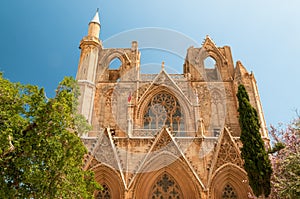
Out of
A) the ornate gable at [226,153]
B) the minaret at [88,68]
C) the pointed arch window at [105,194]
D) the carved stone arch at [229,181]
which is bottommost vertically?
the pointed arch window at [105,194]

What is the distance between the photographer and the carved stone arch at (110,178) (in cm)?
1454

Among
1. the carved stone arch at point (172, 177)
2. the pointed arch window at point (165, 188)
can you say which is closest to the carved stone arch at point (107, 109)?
the carved stone arch at point (172, 177)

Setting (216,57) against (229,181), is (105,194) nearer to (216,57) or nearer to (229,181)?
(229,181)

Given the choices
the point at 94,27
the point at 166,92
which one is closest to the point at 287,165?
the point at 166,92

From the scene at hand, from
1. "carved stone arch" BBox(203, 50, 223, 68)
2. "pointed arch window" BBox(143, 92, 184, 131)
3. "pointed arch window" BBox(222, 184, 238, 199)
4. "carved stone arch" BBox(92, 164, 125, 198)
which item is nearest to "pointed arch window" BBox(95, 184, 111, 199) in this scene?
"carved stone arch" BBox(92, 164, 125, 198)

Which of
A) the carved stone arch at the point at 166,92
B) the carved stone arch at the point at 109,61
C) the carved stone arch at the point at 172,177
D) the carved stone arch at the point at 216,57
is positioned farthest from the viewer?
the carved stone arch at the point at 216,57

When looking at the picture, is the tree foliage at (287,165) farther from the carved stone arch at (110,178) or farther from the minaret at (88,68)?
the minaret at (88,68)

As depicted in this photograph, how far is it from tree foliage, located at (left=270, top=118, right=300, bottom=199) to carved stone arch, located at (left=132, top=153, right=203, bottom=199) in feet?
15.1

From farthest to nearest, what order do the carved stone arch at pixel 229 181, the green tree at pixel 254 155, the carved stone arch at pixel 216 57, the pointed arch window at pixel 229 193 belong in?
1. the carved stone arch at pixel 216 57
2. the pointed arch window at pixel 229 193
3. the carved stone arch at pixel 229 181
4. the green tree at pixel 254 155

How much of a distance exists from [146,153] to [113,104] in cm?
724

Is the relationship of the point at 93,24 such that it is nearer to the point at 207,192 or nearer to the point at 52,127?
the point at 52,127

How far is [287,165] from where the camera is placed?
9.59 metres

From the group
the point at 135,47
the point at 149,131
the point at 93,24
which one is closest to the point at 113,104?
the point at 149,131

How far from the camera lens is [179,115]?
790 inches
